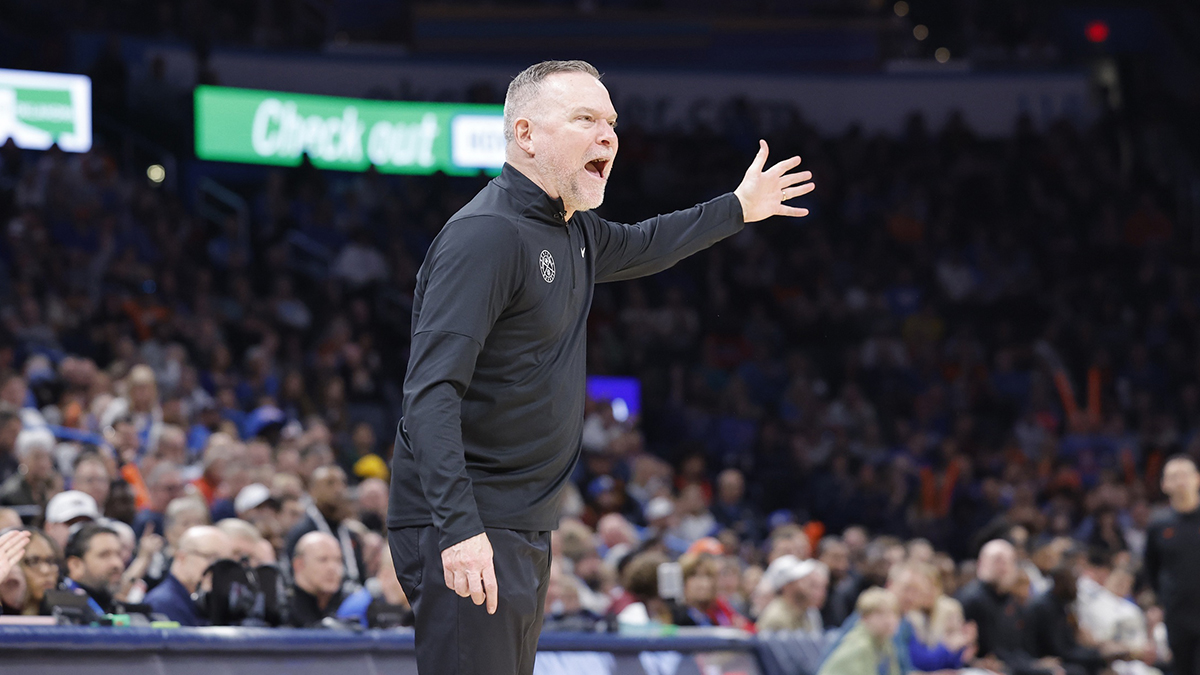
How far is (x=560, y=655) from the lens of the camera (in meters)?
6.06

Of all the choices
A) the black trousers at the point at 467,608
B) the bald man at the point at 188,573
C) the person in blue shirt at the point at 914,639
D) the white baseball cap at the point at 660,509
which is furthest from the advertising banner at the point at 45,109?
the black trousers at the point at 467,608

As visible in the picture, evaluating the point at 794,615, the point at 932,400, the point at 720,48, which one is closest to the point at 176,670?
the point at 794,615

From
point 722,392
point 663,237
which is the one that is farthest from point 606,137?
point 722,392

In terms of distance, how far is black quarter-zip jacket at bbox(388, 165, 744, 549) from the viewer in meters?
2.63

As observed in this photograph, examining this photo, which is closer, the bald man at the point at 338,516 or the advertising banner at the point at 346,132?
the bald man at the point at 338,516

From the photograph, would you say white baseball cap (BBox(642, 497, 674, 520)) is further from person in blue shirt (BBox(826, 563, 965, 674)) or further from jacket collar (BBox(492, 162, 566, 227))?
jacket collar (BBox(492, 162, 566, 227))

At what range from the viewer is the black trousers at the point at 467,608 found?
8.84 ft

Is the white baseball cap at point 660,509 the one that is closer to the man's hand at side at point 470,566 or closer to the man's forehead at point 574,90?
the man's forehead at point 574,90

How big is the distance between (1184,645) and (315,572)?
15.3 feet

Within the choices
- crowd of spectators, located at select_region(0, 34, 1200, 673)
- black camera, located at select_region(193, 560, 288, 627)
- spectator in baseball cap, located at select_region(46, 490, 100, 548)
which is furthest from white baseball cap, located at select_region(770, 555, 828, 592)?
spectator in baseball cap, located at select_region(46, 490, 100, 548)

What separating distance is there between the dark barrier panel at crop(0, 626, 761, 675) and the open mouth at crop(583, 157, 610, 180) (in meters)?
2.94

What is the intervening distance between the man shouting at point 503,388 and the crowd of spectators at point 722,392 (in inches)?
125

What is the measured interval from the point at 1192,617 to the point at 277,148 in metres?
10.9

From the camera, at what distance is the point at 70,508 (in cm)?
645
